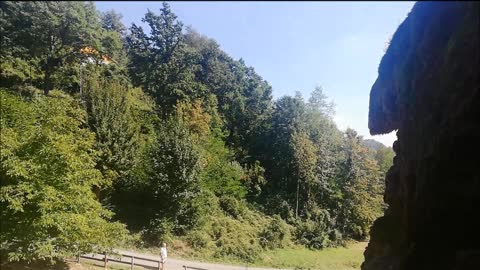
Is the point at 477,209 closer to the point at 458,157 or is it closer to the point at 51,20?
the point at 458,157

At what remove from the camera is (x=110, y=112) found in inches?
1159

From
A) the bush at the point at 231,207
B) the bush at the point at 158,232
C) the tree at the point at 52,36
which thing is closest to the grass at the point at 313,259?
the bush at the point at 231,207

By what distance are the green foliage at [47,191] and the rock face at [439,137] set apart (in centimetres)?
1112

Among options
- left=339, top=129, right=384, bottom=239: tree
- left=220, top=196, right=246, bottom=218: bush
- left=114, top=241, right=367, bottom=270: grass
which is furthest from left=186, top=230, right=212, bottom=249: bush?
left=339, top=129, right=384, bottom=239: tree

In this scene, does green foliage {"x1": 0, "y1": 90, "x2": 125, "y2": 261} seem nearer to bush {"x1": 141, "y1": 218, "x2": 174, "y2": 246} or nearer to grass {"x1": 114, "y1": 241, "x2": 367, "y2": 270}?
bush {"x1": 141, "y1": 218, "x2": 174, "y2": 246}

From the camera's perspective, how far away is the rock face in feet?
23.4

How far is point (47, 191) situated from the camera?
14133 millimetres

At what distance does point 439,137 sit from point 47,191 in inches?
499

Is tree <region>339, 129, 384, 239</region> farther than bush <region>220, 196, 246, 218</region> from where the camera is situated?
Yes

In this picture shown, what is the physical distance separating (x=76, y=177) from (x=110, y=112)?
14711 millimetres

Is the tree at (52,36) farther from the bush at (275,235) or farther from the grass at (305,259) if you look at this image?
the bush at (275,235)

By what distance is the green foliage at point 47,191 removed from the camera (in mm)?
14000

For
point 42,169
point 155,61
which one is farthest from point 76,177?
point 155,61

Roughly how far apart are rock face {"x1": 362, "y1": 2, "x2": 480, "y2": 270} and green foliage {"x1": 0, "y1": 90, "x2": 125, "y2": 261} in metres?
11.1
